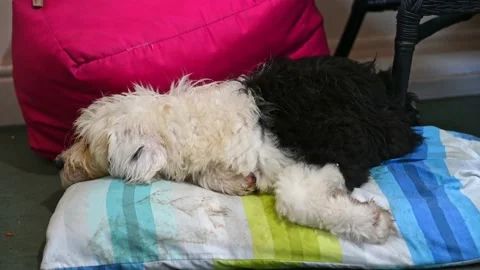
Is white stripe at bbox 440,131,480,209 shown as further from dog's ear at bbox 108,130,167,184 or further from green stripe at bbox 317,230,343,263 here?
dog's ear at bbox 108,130,167,184

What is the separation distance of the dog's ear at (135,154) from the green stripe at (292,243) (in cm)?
28

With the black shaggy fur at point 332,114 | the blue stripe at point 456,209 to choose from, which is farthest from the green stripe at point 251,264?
the blue stripe at point 456,209

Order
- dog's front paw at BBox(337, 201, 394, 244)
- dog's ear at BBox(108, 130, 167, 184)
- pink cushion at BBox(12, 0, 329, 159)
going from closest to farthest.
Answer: dog's front paw at BBox(337, 201, 394, 244)
dog's ear at BBox(108, 130, 167, 184)
pink cushion at BBox(12, 0, 329, 159)

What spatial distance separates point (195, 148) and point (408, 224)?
0.54m

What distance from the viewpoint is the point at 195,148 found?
1.41m

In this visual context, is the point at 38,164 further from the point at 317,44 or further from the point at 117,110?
the point at 317,44

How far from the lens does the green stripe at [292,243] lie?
1287 millimetres

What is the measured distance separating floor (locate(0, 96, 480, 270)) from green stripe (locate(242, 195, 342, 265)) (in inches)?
13.9

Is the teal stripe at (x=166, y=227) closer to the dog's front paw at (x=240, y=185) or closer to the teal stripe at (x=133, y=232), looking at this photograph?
the teal stripe at (x=133, y=232)

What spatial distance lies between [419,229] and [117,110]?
2.59 feet

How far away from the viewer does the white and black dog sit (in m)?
1.38

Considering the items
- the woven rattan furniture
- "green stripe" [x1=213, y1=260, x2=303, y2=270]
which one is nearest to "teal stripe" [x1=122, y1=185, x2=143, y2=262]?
"green stripe" [x1=213, y1=260, x2=303, y2=270]

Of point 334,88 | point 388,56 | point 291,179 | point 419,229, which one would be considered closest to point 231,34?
point 334,88

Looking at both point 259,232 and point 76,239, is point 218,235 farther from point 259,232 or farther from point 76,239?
point 76,239
